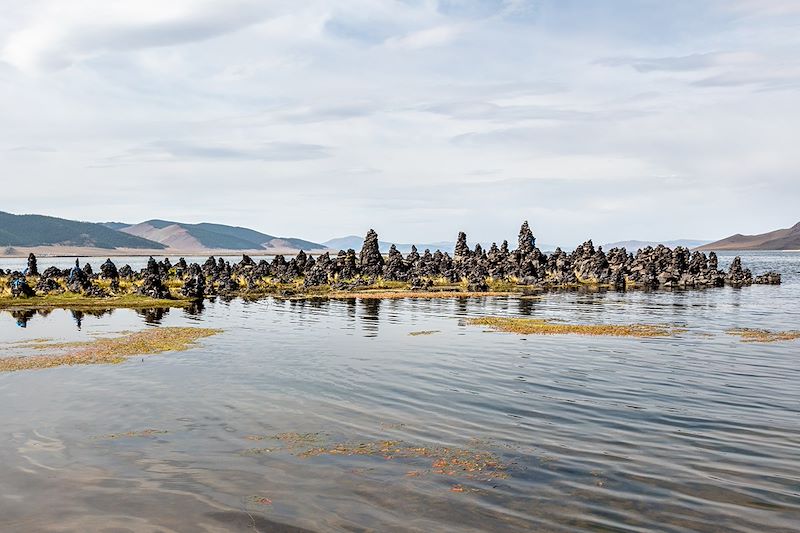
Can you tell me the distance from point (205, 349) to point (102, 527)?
24.9 m

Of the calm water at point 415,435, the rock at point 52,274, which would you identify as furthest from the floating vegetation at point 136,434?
the rock at point 52,274

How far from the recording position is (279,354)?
35938mm

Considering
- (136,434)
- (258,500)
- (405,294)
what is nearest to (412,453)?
(258,500)

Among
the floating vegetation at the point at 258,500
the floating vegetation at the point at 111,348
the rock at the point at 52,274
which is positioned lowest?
the floating vegetation at the point at 258,500

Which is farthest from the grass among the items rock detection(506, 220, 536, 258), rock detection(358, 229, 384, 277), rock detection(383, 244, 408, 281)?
rock detection(506, 220, 536, 258)

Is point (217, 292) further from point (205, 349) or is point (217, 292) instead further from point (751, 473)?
point (751, 473)

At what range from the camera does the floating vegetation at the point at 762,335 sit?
3928 cm

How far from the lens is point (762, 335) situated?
41031mm

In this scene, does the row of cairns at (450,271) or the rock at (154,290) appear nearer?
the rock at (154,290)

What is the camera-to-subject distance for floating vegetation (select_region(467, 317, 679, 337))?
43000 mm

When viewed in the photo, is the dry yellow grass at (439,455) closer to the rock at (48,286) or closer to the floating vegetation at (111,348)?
the floating vegetation at (111,348)

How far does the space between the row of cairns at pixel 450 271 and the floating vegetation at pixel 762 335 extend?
46.1 meters

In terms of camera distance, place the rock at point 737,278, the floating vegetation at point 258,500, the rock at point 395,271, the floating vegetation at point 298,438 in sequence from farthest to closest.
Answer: the rock at point 395,271 → the rock at point 737,278 → the floating vegetation at point 298,438 → the floating vegetation at point 258,500

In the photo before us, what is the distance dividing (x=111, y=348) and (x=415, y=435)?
24569 millimetres
